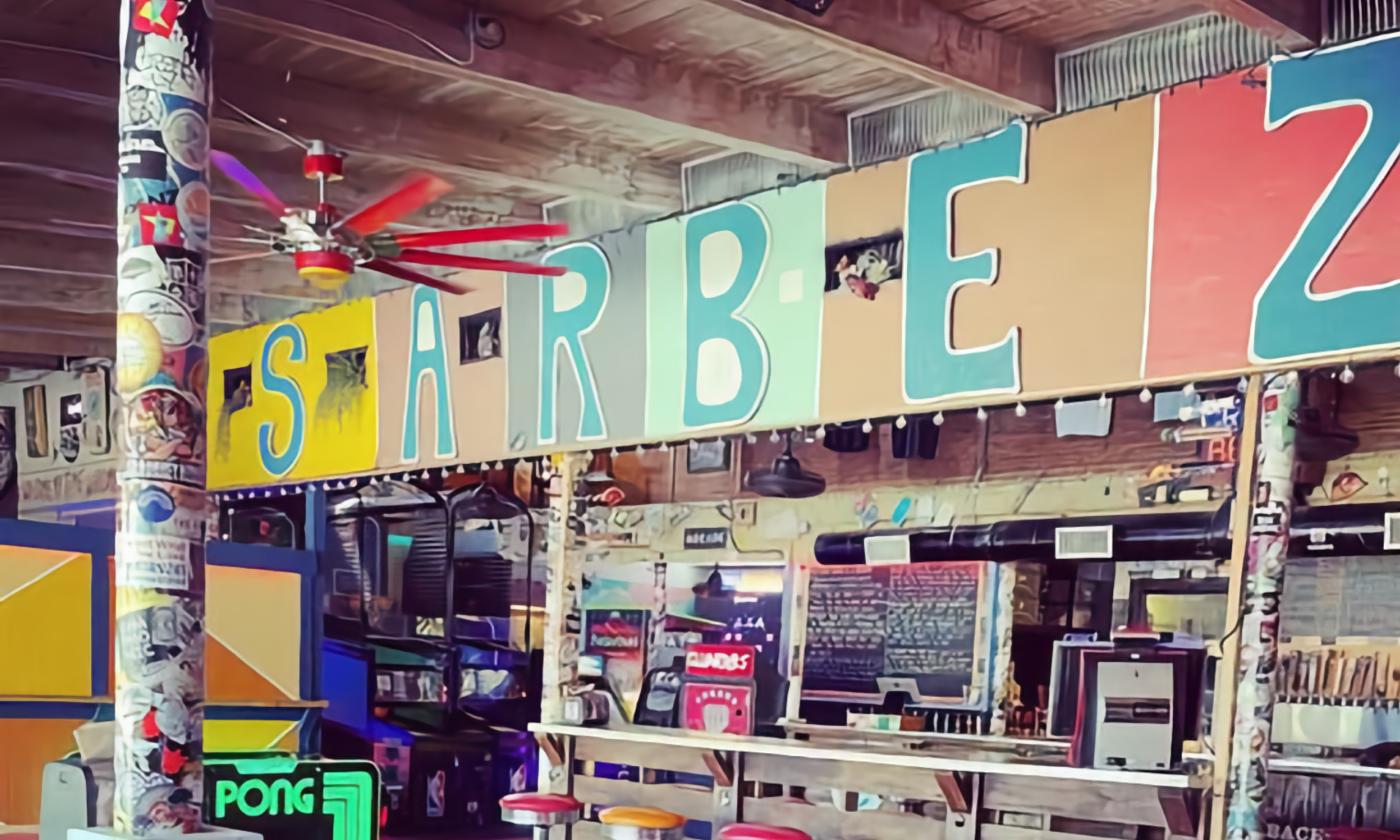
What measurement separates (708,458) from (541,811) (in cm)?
489

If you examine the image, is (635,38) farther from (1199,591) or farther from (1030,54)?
(1199,591)

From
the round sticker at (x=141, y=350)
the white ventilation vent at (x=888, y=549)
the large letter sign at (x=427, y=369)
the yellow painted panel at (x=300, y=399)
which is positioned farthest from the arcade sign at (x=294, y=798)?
the white ventilation vent at (x=888, y=549)

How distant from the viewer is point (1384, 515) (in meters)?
7.62

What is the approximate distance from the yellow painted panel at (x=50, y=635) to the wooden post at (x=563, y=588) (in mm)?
2570

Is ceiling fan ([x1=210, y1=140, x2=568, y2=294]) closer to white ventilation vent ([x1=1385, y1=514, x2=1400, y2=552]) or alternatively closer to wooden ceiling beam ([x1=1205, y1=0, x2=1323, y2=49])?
wooden ceiling beam ([x1=1205, y1=0, x2=1323, y2=49])

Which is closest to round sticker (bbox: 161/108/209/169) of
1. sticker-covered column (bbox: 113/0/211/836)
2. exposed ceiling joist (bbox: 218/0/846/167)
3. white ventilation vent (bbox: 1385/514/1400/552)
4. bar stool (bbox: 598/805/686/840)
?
sticker-covered column (bbox: 113/0/211/836)

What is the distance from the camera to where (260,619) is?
8.43 metres

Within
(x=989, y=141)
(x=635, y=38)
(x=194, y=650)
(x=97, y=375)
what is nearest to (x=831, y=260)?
(x=989, y=141)

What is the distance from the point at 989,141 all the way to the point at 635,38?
1.35 metres

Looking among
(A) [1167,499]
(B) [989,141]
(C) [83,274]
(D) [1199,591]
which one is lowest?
(D) [1199,591]

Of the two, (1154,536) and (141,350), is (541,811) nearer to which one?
(141,350)

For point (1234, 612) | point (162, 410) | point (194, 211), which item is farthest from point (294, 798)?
point (1234, 612)

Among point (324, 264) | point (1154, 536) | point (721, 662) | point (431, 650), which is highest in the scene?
point (324, 264)

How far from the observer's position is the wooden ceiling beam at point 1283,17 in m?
4.33
